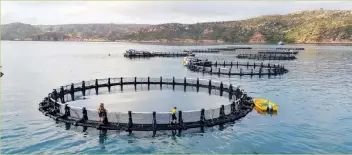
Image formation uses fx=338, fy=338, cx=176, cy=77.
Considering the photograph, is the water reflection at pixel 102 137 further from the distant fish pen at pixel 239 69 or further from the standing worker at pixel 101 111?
the distant fish pen at pixel 239 69

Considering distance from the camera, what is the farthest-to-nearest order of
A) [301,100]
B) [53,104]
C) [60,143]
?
[301,100], [53,104], [60,143]

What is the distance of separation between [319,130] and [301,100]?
16.3 m

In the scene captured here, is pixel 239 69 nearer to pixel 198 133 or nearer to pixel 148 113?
pixel 198 133

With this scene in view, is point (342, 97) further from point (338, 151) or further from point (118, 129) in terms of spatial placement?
point (118, 129)

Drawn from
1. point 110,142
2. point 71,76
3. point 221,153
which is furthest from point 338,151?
point 71,76

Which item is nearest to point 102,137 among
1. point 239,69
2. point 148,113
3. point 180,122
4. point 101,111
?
point 101,111

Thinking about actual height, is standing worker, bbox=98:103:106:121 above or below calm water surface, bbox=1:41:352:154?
above

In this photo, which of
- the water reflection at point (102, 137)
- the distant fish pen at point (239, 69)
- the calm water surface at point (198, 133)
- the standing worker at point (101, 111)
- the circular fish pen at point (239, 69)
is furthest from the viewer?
the circular fish pen at point (239, 69)

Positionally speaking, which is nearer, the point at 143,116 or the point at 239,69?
the point at 143,116

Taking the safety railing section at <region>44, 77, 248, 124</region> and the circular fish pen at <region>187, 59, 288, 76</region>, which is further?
the circular fish pen at <region>187, 59, 288, 76</region>

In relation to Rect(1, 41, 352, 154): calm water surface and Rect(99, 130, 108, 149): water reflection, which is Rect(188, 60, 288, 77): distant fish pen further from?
Rect(99, 130, 108, 149): water reflection

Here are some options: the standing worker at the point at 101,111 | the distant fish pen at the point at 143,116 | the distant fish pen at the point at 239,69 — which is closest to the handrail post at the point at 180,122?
the distant fish pen at the point at 143,116

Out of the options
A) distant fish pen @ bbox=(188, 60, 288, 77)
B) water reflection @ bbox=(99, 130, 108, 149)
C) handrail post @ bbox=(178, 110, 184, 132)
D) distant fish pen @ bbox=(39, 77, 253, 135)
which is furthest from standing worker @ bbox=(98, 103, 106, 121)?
distant fish pen @ bbox=(188, 60, 288, 77)

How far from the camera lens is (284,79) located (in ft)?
247
